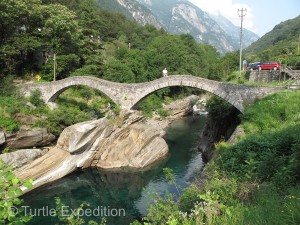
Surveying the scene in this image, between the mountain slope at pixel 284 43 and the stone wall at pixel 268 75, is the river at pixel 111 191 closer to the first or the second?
the stone wall at pixel 268 75

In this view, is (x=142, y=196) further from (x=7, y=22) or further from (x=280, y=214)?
(x=7, y=22)

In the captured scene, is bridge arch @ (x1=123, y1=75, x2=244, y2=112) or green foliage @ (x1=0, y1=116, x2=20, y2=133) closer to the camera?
green foliage @ (x1=0, y1=116, x2=20, y2=133)

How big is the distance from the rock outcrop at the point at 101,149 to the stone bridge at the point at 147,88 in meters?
2.54

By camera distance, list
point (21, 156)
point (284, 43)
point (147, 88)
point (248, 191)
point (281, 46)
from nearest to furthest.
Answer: point (248, 191)
point (21, 156)
point (147, 88)
point (281, 46)
point (284, 43)

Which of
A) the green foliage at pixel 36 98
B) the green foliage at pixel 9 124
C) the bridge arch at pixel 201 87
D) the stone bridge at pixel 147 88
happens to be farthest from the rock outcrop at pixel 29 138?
the bridge arch at pixel 201 87

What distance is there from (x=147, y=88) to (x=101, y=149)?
6.90 metres


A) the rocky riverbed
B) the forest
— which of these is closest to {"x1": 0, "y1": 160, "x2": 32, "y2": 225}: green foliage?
the rocky riverbed

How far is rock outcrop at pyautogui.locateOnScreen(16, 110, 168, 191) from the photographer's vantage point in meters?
18.3

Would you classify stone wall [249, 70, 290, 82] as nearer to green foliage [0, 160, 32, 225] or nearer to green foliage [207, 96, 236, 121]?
green foliage [207, 96, 236, 121]

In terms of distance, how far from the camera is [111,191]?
663 inches

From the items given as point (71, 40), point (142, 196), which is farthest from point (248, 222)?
point (71, 40)

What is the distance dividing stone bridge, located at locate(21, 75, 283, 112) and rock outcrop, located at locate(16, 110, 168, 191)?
8.34 ft

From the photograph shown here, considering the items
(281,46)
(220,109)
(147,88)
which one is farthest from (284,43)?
(147,88)

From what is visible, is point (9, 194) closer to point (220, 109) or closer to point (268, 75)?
point (220, 109)
